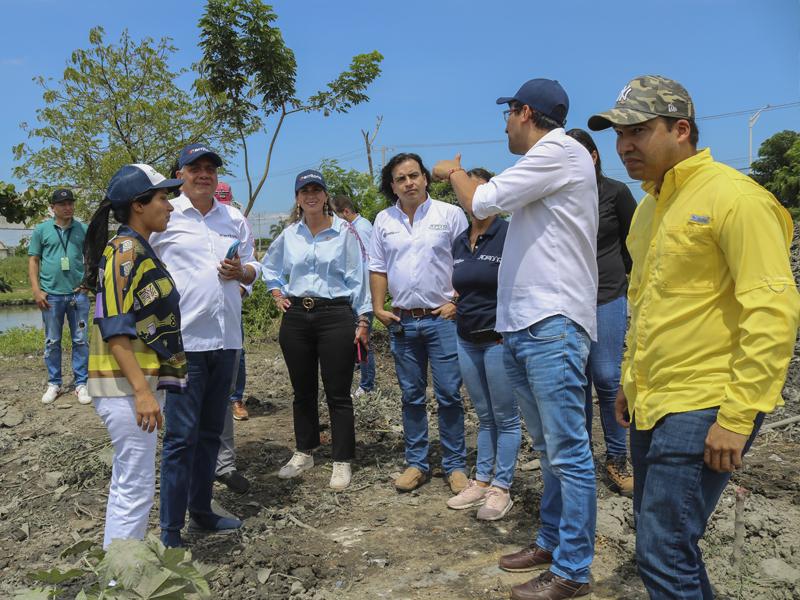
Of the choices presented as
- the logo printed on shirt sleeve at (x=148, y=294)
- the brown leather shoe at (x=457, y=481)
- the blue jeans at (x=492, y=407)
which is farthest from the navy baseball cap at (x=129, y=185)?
the brown leather shoe at (x=457, y=481)

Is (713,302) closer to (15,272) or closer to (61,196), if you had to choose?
(61,196)

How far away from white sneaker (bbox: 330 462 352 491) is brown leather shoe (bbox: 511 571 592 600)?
187cm

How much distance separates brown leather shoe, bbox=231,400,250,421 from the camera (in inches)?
255

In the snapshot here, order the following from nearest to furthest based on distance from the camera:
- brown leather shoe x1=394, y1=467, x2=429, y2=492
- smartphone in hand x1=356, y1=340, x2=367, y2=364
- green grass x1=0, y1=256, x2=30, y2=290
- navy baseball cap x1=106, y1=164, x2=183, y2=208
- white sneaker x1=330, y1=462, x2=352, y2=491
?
navy baseball cap x1=106, y1=164, x2=183, y2=208 < brown leather shoe x1=394, y1=467, x2=429, y2=492 < white sneaker x1=330, y1=462, x2=352, y2=491 < smartphone in hand x1=356, y1=340, x2=367, y2=364 < green grass x1=0, y1=256, x2=30, y2=290

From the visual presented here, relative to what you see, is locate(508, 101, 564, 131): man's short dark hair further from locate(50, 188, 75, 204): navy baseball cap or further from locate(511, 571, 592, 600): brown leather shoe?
locate(50, 188, 75, 204): navy baseball cap

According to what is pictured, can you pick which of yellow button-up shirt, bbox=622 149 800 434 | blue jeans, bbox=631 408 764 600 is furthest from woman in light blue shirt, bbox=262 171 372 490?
blue jeans, bbox=631 408 764 600

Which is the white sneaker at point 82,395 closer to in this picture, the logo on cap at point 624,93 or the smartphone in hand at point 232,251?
the smartphone in hand at point 232,251

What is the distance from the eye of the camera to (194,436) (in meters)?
3.56

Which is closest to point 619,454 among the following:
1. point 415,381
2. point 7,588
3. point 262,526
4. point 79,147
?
point 415,381

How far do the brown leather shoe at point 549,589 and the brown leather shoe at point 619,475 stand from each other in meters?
1.36

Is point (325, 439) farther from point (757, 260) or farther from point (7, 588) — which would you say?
point (757, 260)

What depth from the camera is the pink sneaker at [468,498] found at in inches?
163

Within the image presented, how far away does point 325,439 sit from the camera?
5.76 metres

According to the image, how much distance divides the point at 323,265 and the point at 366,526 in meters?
1.71
